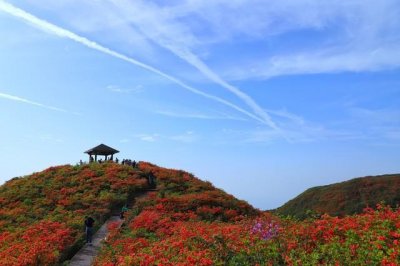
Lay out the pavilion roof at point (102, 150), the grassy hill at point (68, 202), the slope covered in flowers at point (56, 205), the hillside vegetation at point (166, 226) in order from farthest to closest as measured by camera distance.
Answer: the pavilion roof at point (102, 150) < the grassy hill at point (68, 202) < the slope covered in flowers at point (56, 205) < the hillside vegetation at point (166, 226)

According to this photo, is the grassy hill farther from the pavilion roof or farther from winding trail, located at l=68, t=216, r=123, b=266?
the pavilion roof

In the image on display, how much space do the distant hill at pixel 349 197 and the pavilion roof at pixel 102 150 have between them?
2382 centimetres

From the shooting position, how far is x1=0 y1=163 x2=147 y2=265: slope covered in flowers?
25344 millimetres

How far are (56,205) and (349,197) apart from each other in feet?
104

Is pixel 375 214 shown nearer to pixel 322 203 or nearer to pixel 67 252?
pixel 67 252

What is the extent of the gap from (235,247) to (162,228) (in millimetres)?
11779

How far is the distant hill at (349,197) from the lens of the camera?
45.8 metres

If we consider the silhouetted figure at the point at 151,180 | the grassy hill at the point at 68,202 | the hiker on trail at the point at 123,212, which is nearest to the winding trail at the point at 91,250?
the hiker on trail at the point at 123,212

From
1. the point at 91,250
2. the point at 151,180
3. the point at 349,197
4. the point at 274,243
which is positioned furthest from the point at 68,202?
the point at 349,197

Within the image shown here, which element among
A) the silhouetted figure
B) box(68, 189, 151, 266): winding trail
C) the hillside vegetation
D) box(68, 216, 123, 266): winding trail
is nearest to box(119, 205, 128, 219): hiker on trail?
box(68, 189, 151, 266): winding trail

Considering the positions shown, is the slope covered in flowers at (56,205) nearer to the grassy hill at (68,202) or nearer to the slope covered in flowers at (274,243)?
the grassy hill at (68,202)

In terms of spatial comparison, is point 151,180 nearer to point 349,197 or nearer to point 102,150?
point 102,150

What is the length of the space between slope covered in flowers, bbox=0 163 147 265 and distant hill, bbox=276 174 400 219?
2031cm

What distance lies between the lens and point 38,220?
111 ft
